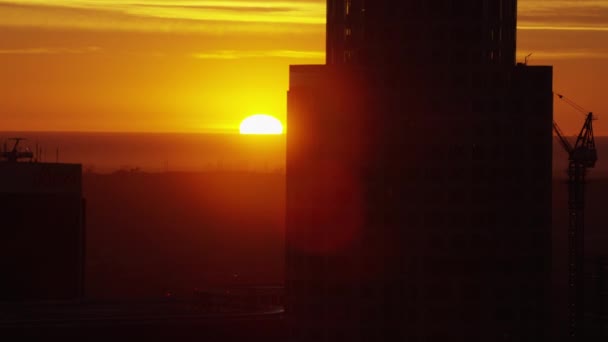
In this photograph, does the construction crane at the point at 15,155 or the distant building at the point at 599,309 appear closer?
the distant building at the point at 599,309

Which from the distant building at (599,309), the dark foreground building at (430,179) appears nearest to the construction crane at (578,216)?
the distant building at (599,309)

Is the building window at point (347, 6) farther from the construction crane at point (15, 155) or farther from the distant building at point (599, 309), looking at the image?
the construction crane at point (15, 155)

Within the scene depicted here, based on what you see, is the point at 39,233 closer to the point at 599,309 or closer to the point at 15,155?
the point at 15,155

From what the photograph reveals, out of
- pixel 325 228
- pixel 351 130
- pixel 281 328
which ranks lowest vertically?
pixel 281 328

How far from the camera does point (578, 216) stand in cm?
16450

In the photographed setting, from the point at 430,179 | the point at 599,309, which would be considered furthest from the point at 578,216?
the point at 430,179

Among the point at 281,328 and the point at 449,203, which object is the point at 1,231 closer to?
the point at 281,328

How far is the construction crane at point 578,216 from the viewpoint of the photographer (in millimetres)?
155375

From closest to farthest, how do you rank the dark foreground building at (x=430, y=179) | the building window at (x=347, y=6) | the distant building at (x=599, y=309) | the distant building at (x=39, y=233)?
the dark foreground building at (x=430, y=179) < the building window at (x=347, y=6) < the distant building at (x=39, y=233) < the distant building at (x=599, y=309)

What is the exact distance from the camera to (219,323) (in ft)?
404

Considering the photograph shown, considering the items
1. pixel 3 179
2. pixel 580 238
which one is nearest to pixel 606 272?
pixel 580 238

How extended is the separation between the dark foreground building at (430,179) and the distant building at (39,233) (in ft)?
144

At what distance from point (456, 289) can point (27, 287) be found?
2206 inches

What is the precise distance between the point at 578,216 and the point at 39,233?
2392 inches
